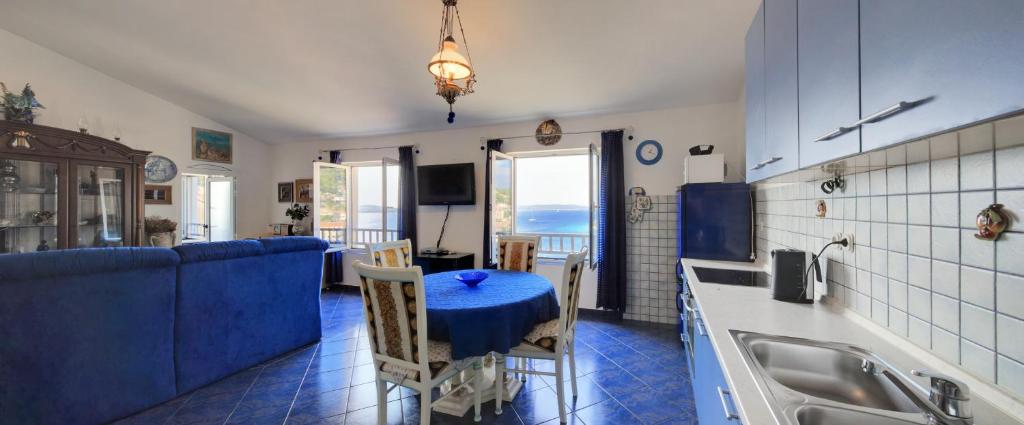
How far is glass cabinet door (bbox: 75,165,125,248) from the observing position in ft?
11.3

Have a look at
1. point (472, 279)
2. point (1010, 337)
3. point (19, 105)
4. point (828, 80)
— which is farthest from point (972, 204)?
point (19, 105)

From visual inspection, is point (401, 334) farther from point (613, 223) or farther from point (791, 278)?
point (613, 223)

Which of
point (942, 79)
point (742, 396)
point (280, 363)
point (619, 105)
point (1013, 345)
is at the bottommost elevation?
point (280, 363)

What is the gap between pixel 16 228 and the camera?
316 cm

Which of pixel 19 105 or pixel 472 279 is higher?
pixel 19 105

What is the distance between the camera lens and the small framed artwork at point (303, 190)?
5.46 metres

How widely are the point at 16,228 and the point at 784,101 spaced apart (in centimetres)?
579

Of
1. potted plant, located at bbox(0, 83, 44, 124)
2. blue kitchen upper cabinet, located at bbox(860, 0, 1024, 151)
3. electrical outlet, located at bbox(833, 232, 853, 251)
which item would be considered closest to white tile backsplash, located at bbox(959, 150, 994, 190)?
blue kitchen upper cabinet, located at bbox(860, 0, 1024, 151)

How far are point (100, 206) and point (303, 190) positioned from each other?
214 centimetres

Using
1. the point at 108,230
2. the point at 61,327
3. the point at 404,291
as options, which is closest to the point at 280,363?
the point at 61,327

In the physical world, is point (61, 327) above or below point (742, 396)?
below

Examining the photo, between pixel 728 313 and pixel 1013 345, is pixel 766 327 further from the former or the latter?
pixel 1013 345

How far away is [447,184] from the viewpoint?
4430 millimetres

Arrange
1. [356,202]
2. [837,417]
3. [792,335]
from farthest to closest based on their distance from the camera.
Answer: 1. [356,202]
2. [792,335]
3. [837,417]
